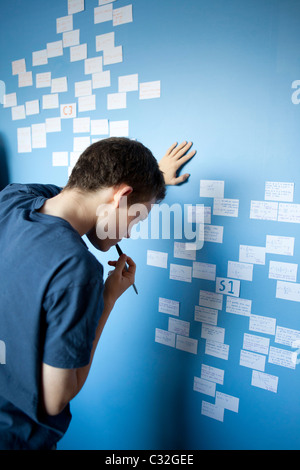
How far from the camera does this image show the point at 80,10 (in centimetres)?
110

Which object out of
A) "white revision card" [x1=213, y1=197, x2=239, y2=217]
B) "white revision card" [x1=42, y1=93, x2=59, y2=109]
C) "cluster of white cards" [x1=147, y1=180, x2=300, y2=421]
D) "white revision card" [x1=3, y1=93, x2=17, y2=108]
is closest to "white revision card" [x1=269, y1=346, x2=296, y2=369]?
"cluster of white cards" [x1=147, y1=180, x2=300, y2=421]

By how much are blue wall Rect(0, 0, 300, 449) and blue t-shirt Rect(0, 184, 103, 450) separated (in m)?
0.54

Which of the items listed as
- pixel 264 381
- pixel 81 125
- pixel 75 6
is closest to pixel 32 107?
pixel 81 125

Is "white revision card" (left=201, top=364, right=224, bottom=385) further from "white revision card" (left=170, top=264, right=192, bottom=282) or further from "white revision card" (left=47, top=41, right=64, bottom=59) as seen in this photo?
"white revision card" (left=47, top=41, right=64, bottom=59)

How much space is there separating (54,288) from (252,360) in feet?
2.41

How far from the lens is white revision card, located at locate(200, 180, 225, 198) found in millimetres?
936

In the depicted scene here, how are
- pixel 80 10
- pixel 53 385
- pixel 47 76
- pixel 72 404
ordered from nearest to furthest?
pixel 53 385 < pixel 80 10 < pixel 47 76 < pixel 72 404

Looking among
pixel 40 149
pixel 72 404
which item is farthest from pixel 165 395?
pixel 40 149

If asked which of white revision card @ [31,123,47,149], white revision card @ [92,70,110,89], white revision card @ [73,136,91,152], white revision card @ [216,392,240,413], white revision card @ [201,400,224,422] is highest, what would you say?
white revision card @ [92,70,110,89]

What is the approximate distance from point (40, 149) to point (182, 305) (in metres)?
0.91

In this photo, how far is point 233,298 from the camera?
0.97m

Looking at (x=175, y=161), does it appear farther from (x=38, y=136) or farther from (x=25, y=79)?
(x=25, y=79)
